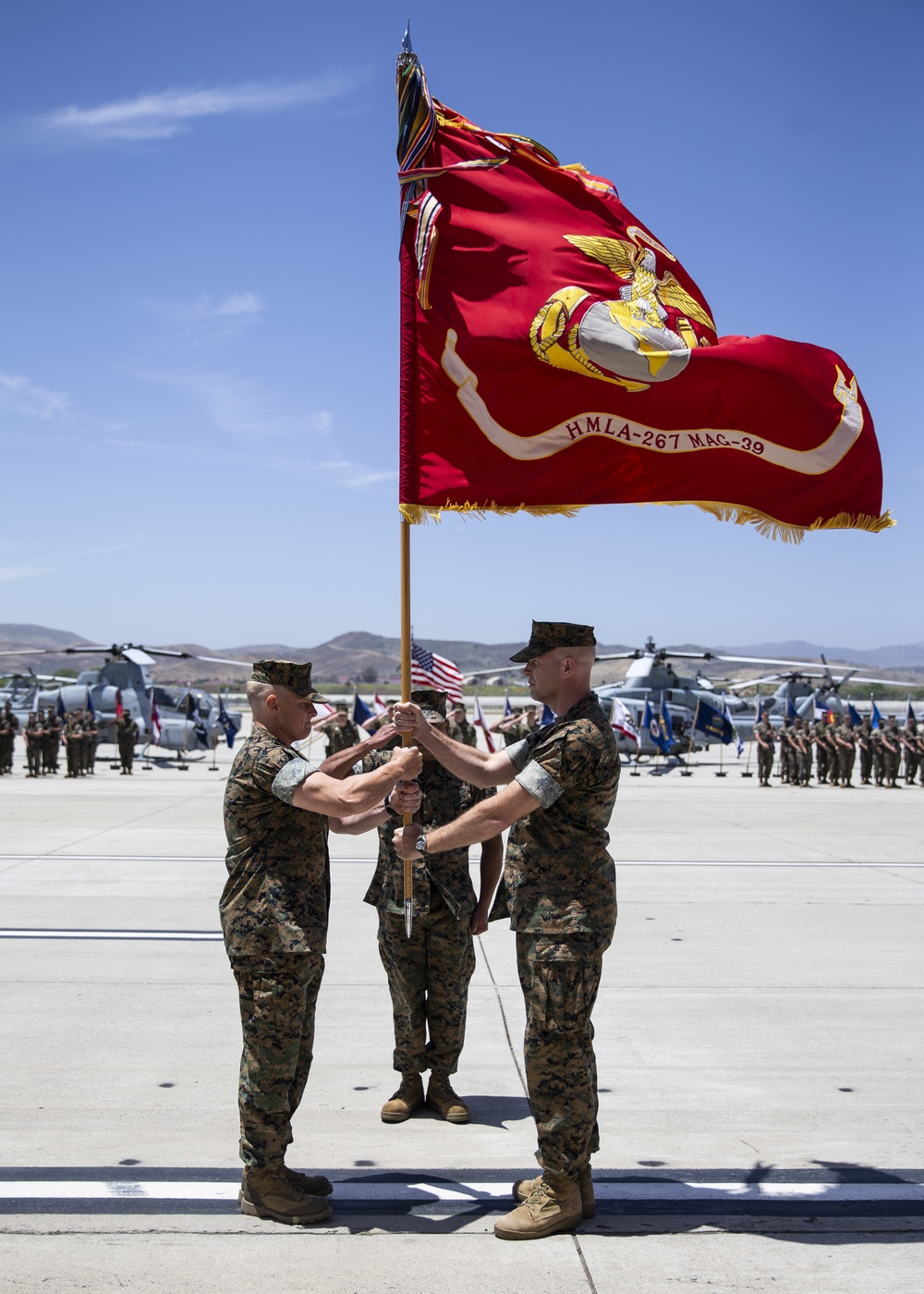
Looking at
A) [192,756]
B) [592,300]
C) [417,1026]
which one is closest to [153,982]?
[417,1026]

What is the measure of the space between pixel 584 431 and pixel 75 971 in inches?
188

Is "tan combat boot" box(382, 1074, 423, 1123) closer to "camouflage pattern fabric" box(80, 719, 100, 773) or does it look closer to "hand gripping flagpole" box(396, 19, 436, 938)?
"hand gripping flagpole" box(396, 19, 436, 938)

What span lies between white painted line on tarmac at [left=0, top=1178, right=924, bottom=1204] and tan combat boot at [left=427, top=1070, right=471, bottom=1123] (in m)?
0.62

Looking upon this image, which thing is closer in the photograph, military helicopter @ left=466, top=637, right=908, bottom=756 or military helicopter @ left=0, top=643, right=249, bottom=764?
military helicopter @ left=466, top=637, right=908, bottom=756

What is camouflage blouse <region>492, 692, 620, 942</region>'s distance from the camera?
3889 mm

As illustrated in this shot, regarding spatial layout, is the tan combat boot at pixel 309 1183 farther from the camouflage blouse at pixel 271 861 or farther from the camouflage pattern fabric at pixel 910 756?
the camouflage pattern fabric at pixel 910 756

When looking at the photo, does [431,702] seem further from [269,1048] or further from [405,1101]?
[269,1048]

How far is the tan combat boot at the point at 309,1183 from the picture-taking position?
12.8 feet

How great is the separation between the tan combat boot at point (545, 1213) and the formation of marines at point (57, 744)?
72.2 ft

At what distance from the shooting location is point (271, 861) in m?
4.00

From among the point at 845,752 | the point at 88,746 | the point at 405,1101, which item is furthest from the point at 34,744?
the point at 405,1101

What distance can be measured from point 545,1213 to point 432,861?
69.0 inches

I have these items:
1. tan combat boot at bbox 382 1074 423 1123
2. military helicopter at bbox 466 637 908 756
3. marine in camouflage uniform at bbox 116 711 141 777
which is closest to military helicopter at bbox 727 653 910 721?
military helicopter at bbox 466 637 908 756

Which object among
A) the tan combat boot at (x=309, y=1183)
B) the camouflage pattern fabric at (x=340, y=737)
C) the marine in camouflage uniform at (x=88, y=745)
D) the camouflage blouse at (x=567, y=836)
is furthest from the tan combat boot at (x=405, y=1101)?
the marine in camouflage uniform at (x=88, y=745)
